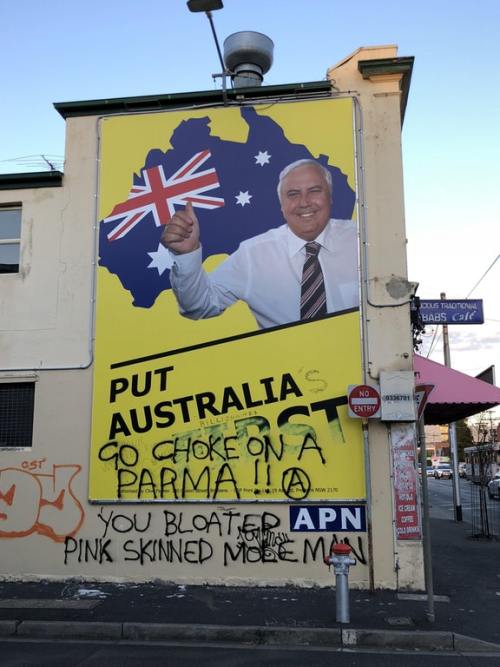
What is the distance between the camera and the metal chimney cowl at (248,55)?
12281 mm

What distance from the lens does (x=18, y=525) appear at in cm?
1016

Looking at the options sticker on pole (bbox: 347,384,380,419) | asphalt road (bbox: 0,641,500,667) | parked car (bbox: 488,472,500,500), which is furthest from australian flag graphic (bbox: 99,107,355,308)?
parked car (bbox: 488,472,500,500)

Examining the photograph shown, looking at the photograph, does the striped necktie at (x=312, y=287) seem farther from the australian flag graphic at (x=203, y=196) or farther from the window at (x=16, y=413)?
the window at (x=16, y=413)

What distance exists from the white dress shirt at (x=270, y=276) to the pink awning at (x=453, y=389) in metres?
2.83

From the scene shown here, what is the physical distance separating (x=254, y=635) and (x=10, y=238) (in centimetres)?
784

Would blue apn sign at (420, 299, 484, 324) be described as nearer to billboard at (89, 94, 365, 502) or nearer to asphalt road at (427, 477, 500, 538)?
billboard at (89, 94, 365, 502)

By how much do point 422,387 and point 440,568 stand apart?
4.99 m

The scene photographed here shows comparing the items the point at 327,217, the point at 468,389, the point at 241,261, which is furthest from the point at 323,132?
the point at 468,389

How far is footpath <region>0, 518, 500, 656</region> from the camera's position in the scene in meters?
7.09

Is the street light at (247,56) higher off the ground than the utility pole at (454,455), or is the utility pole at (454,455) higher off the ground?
the street light at (247,56)

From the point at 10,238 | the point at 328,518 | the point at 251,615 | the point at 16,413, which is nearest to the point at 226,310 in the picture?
the point at 328,518

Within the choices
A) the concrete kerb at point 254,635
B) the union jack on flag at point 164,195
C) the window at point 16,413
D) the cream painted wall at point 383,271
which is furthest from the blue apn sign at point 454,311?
the window at point 16,413

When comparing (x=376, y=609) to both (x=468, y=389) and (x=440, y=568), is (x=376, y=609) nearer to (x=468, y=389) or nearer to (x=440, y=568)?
(x=440, y=568)

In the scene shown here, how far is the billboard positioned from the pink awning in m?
3.00
